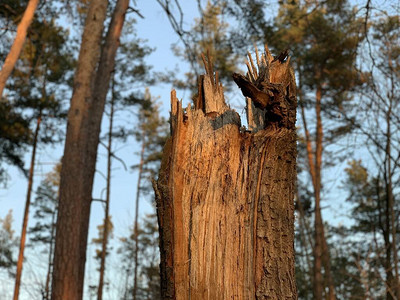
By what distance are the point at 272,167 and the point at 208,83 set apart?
0.58m

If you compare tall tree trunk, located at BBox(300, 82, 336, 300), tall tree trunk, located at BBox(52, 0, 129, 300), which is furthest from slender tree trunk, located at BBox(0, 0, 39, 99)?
tall tree trunk, located at BBox(300, 82, 336, 300)

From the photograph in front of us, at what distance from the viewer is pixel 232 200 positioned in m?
2.01

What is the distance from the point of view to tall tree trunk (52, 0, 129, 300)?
223 inches

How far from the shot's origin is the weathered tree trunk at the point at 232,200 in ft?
6.22

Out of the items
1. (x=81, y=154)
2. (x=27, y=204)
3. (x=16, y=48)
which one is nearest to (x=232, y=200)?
(x=81, y=154)

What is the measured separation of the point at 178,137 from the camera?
6.97ft

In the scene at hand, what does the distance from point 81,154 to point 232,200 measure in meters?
4.59

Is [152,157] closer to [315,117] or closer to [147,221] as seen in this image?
[147,221]

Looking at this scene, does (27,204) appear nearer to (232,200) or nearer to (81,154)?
(81,154)

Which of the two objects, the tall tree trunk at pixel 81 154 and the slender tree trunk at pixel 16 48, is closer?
the tall tree trunk at pixel 81 154

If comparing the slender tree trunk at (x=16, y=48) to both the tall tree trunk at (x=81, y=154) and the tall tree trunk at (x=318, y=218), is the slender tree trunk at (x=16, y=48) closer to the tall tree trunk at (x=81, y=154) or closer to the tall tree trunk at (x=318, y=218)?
the tall tree trunk at (x=81, y=154)

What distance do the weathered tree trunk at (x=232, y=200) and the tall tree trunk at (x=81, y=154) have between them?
4059mm

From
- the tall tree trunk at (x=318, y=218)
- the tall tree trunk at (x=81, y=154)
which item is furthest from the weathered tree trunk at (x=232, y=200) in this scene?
the tall tree trunk at (x=318, y=218)

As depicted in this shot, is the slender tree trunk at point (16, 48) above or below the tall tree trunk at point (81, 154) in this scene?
above
